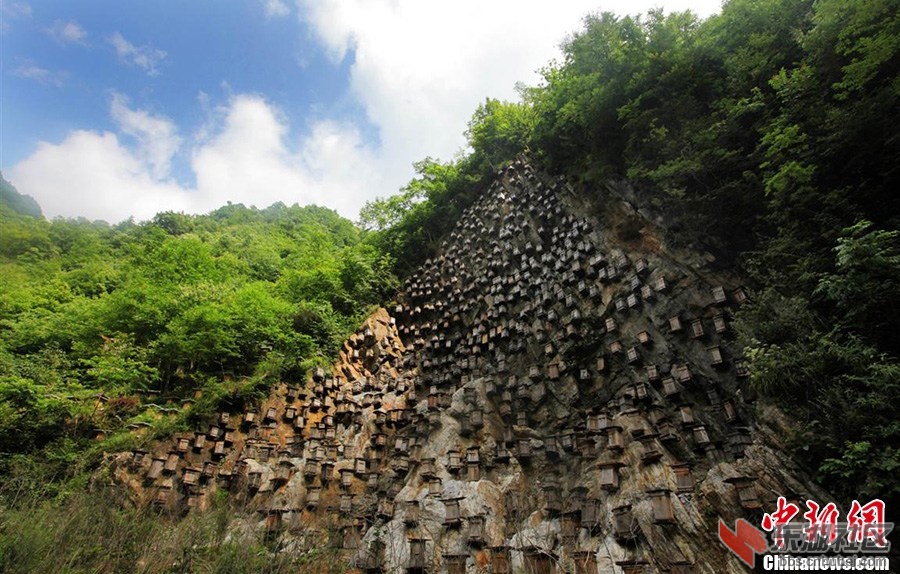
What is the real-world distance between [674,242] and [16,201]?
61584mm

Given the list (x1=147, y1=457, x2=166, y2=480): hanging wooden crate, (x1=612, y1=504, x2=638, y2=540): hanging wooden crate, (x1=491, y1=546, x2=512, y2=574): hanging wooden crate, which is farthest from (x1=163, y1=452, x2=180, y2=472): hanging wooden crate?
(x1=612, y1=504, x2=638, y2=540): hanging wooden crate

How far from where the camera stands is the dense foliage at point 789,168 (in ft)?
16.4

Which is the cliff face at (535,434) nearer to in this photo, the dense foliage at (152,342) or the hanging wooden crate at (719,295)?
the hanging wooden crate at (719,295)

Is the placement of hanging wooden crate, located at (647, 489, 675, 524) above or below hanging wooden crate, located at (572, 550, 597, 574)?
above

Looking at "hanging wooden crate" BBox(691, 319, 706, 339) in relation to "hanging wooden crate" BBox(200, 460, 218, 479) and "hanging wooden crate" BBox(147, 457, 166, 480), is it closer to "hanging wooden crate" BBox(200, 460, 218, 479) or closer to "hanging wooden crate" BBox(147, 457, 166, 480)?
"hanging wooden crate" BBox(200, 460, 218, 479)

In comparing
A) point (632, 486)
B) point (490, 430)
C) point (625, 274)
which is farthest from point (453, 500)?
point (625, 274)

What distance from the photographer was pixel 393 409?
11680mm

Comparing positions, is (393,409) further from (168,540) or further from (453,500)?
(168,540)

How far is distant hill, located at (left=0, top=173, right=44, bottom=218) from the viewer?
133 ft

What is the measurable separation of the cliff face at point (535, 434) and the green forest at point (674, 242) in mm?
799

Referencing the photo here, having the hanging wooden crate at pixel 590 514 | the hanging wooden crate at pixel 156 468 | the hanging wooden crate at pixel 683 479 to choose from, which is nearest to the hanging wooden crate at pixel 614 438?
the hanging wooden crate at pixel 590 514

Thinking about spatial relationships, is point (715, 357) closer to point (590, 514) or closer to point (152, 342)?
Answer: point (590, 514)

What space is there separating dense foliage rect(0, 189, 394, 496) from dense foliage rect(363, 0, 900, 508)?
10.4m

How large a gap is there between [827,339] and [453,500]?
6661mm
